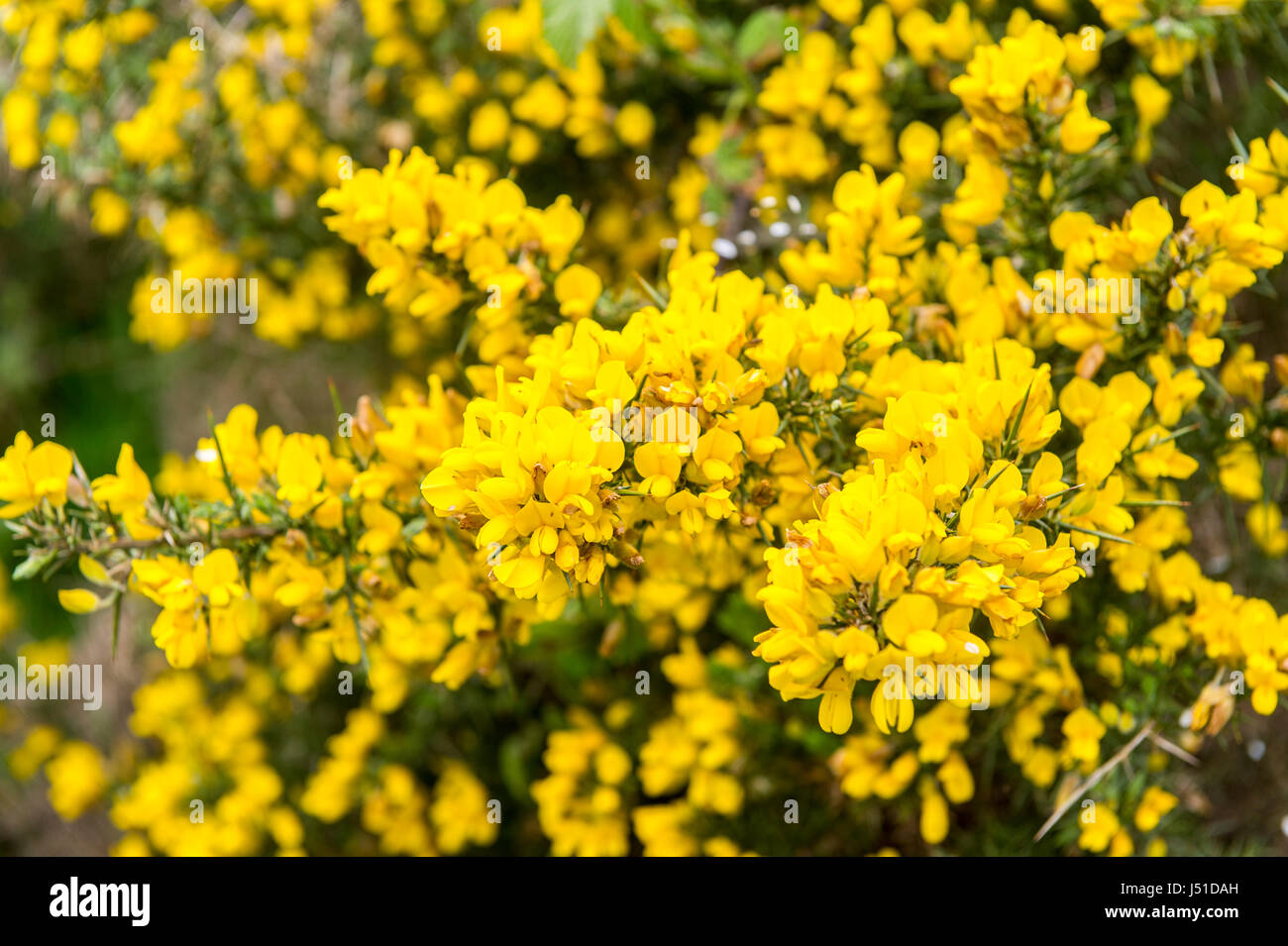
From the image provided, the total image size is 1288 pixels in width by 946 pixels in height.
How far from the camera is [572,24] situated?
1.64 meters

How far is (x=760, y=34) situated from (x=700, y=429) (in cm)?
103

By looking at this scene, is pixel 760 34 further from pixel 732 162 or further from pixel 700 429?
pixel 700 429

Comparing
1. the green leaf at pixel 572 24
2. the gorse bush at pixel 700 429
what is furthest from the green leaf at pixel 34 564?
the green leaf at pixel 572 24

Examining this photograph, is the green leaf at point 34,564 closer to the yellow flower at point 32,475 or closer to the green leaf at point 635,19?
the yellow flower at point 32,475

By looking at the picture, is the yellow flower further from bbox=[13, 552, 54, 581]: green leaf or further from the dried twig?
the dried twig

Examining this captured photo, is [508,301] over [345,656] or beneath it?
over

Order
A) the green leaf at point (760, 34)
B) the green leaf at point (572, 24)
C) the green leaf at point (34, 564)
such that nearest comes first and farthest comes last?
1. the green leaf at point (34, 564)
2. the green leaf at point (572, 24)
3. the green leaf at point (760, 34)

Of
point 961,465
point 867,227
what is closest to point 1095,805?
point 961,465

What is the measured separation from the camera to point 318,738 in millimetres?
2285

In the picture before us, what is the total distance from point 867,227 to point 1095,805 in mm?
854

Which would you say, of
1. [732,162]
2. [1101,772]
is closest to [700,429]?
[1101,772]

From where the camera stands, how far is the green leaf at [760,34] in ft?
5.77
